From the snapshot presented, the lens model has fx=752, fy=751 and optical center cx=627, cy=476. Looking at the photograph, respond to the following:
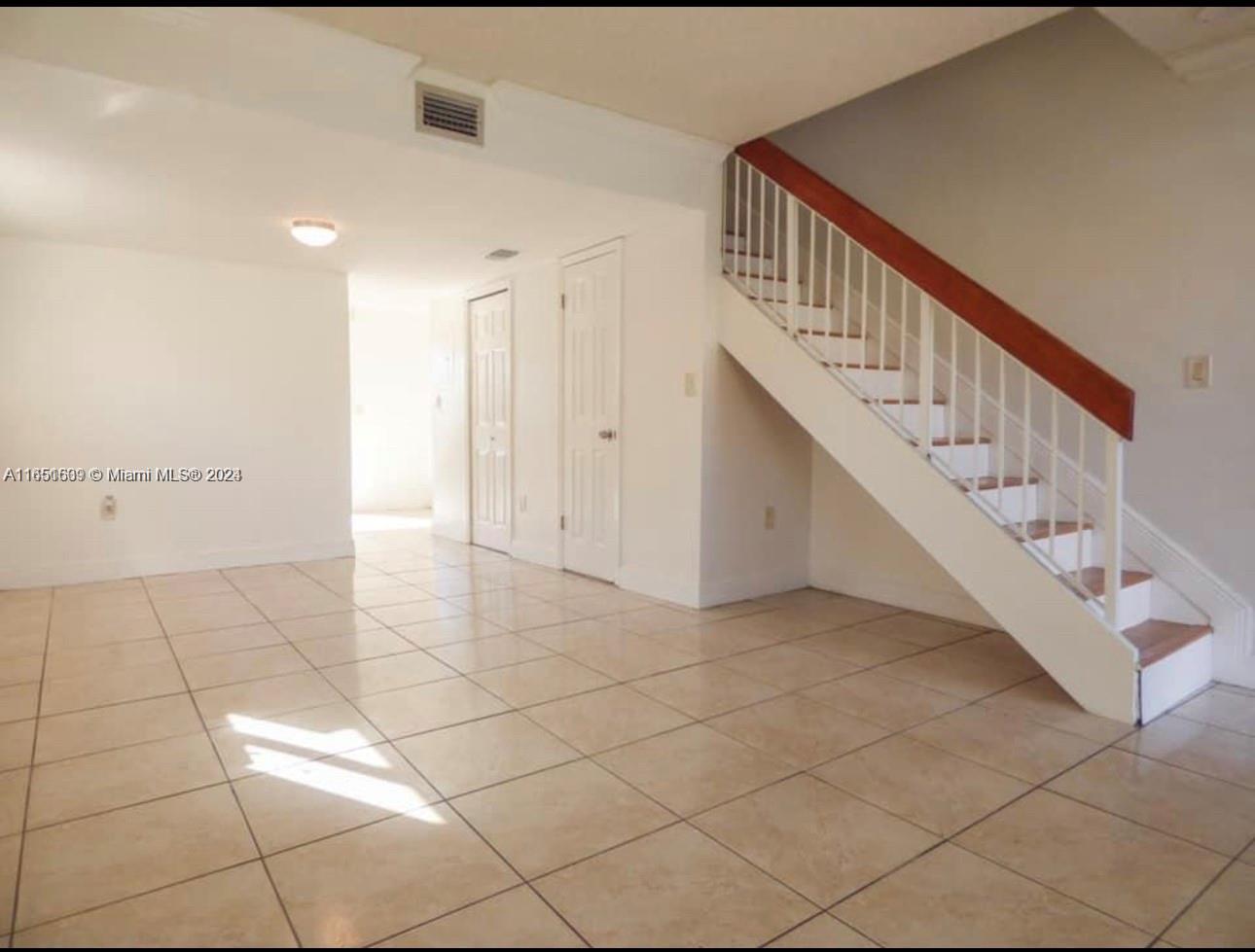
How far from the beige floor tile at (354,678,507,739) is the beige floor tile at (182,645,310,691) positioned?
1.88ft

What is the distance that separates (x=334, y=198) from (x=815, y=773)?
3.44 metres

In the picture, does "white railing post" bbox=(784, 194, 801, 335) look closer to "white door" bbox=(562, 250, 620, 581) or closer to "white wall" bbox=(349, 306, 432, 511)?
"white door" bbox=(562, 250, 620, 581)

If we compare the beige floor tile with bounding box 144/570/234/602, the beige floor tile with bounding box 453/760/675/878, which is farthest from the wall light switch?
the beige floor tile with bounding box 144/570/234/602

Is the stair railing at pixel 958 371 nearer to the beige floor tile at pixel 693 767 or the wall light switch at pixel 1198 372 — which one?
the wall light switch at pixel 1198 372

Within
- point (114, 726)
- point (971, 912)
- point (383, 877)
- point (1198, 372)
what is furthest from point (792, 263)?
point (114, 726)

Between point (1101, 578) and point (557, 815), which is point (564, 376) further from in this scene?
point (557, 815)

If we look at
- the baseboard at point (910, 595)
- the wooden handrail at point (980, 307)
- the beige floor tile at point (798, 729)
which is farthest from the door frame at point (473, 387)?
the beige floor tile at point (798, 729)

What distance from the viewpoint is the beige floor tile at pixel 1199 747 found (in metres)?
2.32

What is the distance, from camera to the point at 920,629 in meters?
3.86

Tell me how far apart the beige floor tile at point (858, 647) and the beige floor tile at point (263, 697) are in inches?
83.6

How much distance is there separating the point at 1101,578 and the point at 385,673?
306 centimetres

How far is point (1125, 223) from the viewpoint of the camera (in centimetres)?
334

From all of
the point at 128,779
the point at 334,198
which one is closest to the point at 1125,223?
the point at 334,198

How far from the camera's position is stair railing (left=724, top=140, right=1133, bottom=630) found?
2793 millimetres
